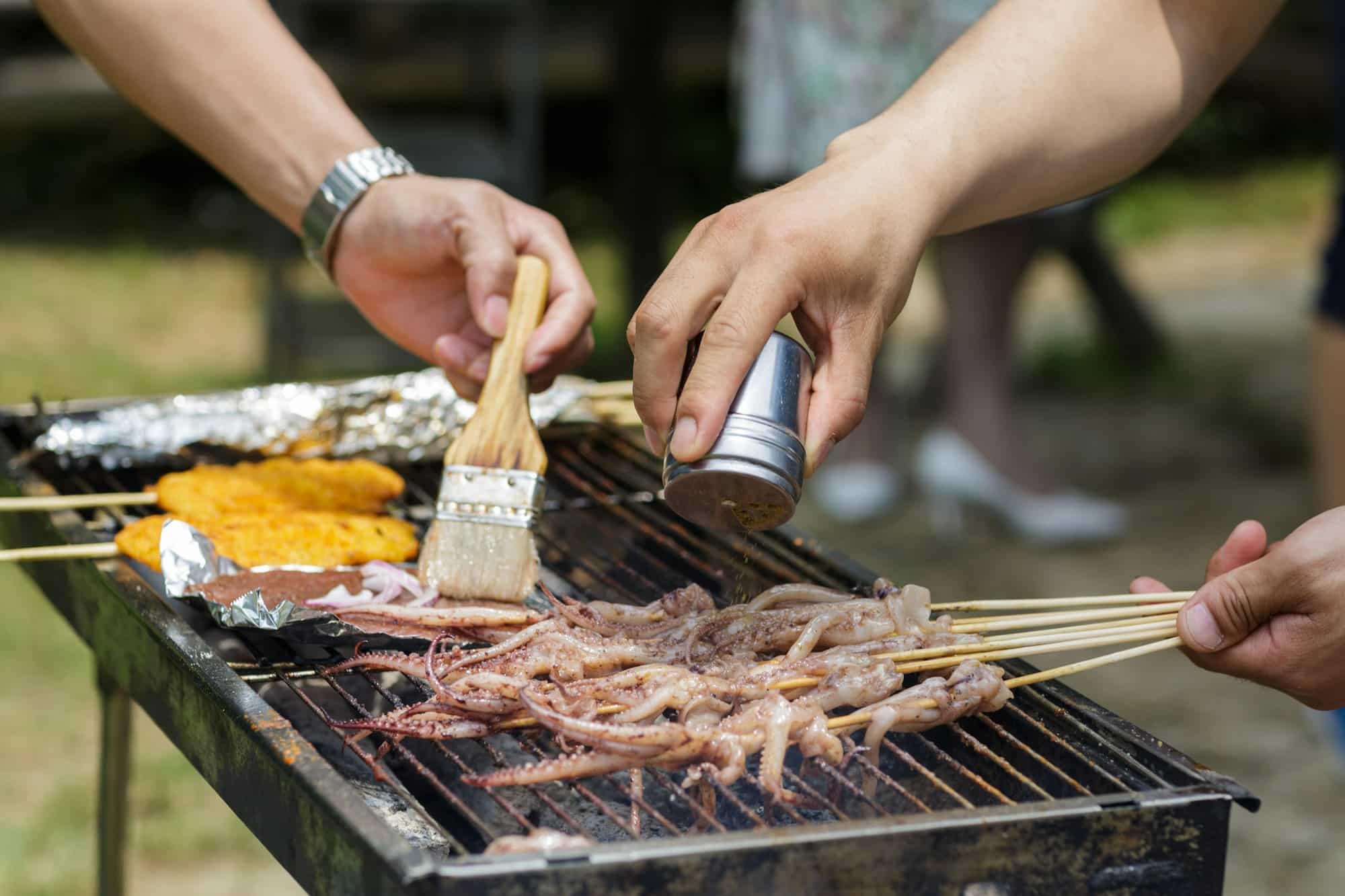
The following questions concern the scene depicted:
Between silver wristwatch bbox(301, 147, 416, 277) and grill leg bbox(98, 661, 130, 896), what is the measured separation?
1251mm

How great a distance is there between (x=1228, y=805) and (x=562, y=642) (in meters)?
1.01

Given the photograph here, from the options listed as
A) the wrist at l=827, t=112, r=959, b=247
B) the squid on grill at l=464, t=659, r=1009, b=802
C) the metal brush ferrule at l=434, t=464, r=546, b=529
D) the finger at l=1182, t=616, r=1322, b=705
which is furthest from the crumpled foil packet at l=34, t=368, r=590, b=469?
the finger at l=1182, t=616, r=1322, b=705

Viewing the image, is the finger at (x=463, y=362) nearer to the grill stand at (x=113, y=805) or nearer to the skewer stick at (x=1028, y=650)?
the grill stand at (x=113, y=805)

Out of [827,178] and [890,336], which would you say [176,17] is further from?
[890,336]

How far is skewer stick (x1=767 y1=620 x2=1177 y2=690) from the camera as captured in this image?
7.36 ft

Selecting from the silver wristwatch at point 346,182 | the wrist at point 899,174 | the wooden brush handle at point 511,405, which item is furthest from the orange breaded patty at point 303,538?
the wrist at point 899,174

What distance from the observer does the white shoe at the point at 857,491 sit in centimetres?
710

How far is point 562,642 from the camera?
232 centimetres

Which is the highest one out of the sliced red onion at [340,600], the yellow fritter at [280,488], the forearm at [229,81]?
the forearm at [229,81]

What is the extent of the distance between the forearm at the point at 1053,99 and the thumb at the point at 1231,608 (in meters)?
0.73

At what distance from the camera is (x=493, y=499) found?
2.71 metres

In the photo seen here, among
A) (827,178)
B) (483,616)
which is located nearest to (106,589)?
(483,616)

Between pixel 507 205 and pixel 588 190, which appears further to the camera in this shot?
pixel 588 190

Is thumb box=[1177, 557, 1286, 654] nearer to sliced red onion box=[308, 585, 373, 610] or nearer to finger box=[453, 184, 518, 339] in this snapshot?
sliced red onion box=[308, 585, 373, 610]
